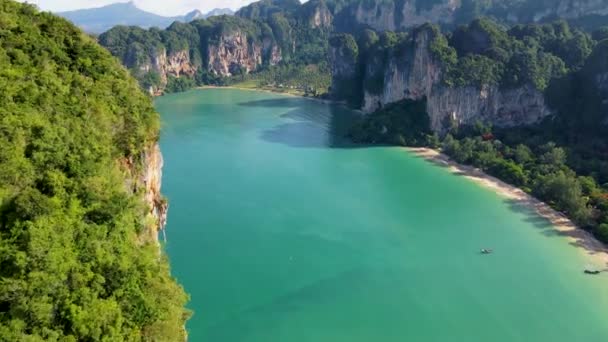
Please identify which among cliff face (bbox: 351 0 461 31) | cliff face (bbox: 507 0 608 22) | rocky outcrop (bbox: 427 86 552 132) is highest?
cliff face (bbox: 351 0 461 31)

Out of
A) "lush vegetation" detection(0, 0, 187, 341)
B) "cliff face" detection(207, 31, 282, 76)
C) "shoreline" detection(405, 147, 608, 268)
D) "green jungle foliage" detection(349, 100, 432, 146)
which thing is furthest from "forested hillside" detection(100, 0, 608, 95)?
"lush vegetation" detection(0, 0, 187, 341)

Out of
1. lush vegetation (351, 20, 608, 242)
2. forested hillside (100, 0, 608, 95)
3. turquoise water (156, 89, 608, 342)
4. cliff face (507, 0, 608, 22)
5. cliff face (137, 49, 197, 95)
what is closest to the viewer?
turquoise water (156, 89, 608, 342)

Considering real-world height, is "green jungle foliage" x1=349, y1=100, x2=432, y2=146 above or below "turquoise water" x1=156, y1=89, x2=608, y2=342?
above

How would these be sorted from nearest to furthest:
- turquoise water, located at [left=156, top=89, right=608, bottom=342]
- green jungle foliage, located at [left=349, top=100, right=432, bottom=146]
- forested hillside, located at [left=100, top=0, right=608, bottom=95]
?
turquoise water, located at [left=156, top=89, right=608, bottom=342] → green jungle foliage, located at [left=349, top=100, right=432, bottom=146] → forested hillside, located at [left=100, top=0, right=608, bottom=95]

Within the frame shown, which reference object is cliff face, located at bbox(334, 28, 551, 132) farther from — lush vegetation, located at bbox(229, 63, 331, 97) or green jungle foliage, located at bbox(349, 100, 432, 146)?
lush vegetation, located at bbox(229, 63, 331, 97)

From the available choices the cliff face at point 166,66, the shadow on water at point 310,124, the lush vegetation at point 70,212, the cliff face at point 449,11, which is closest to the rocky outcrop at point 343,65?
the shadow on water at point 310,124

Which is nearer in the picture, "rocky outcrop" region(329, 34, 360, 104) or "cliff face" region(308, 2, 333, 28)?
"rocky outcrop" region(329, 34, 360, 104)

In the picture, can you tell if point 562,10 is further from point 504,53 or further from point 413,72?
point 413,72
